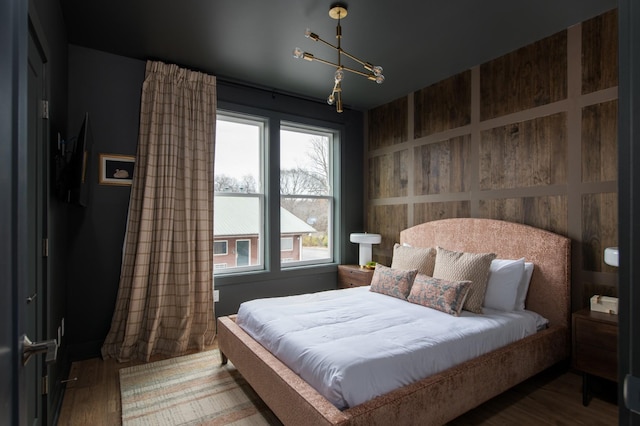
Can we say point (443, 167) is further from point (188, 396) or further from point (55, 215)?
point (55, 215)

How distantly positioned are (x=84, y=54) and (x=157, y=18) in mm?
983

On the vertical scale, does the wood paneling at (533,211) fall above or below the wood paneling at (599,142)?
below

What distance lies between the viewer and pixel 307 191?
4535 millimetres

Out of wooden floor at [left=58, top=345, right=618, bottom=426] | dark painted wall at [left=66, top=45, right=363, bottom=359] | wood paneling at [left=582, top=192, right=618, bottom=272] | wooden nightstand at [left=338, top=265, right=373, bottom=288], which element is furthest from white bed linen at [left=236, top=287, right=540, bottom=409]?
dark painted wall at [left=66, top=45, right=363, bottom=359]

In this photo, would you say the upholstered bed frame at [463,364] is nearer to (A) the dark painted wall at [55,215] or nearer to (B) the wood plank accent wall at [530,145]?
(B) the wood plank accent wall at [530,145]

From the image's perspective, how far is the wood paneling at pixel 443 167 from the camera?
3.59m

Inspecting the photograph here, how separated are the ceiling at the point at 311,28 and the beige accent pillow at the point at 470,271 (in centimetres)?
193

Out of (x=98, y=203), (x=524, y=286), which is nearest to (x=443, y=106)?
(x=524, y=286)

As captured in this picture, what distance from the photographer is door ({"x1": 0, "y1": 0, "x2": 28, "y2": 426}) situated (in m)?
0.63

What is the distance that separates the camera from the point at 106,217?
125 inches

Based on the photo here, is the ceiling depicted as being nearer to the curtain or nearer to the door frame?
the curtain

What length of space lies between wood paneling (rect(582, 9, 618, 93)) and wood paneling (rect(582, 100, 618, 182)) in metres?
0.17

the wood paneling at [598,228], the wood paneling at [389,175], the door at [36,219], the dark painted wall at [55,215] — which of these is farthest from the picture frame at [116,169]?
the wood paneling at [598,228]

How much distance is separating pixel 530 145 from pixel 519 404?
2.17 metres
